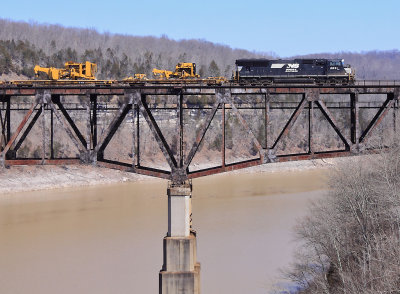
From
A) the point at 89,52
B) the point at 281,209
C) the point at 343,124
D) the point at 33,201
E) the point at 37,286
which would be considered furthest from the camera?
the point at 89,52

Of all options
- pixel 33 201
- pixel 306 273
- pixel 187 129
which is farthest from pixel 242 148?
pixel 306 273

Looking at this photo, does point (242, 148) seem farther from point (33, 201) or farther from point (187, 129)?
point (33, 201)

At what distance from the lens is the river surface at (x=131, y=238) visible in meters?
29.6

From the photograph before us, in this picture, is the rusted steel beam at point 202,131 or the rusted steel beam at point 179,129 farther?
the rusted steel beam at point 179,129

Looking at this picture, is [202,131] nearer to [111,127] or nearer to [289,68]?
[111,127]

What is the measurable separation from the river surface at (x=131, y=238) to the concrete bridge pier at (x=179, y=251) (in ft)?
26.7

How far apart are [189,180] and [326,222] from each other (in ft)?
28.3

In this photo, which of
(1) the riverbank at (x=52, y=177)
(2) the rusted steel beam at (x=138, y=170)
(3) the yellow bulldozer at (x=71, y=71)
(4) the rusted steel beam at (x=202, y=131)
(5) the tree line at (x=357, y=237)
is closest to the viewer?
(5) the tree line at (x=357, y=237)

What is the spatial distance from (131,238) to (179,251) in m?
19.4

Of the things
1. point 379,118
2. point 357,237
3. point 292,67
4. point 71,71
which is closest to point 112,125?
point 379,118

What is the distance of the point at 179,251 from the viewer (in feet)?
66.2

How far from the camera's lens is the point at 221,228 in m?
41.3

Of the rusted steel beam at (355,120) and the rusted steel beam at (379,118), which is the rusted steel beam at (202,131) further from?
the rusted steel beam at (379,118)

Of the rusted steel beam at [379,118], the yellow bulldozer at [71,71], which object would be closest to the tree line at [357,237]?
the rusted steel beam at [379,118]
